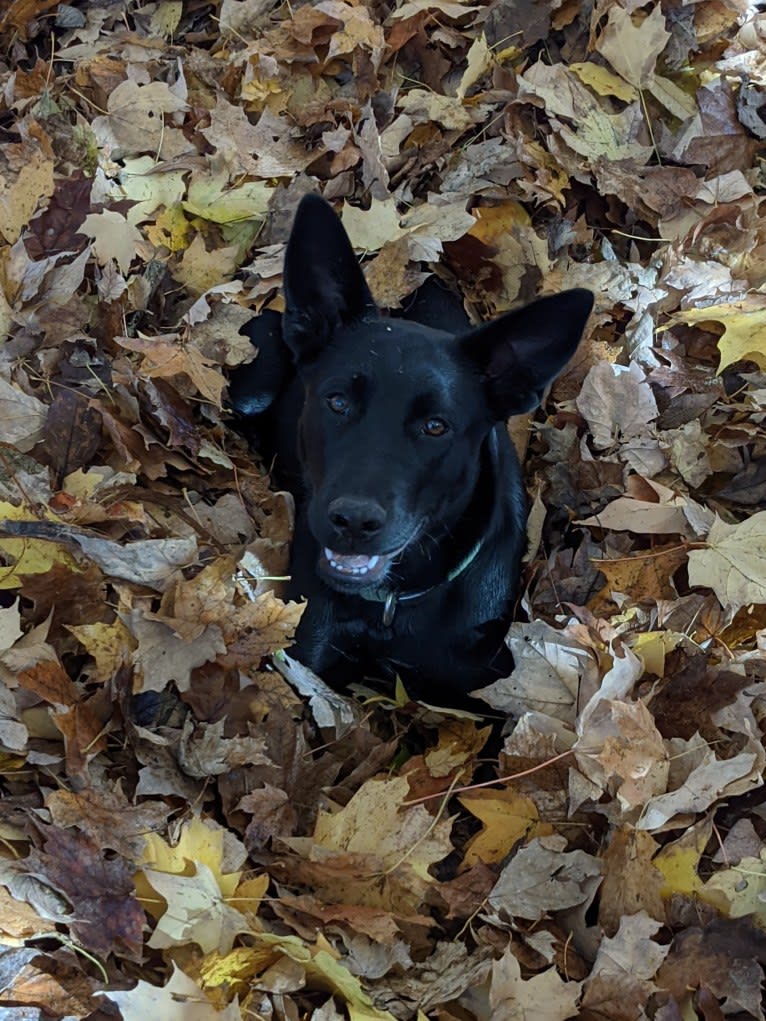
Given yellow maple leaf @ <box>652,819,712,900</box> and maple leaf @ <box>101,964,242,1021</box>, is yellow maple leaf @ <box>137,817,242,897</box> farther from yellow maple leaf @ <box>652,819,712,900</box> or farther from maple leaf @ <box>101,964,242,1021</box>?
yellow maple leaf @ <box>652,819,712,900</box>

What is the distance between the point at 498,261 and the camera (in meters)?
4.49

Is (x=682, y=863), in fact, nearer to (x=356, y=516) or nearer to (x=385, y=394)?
(x=356, y=516)

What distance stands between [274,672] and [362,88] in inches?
114

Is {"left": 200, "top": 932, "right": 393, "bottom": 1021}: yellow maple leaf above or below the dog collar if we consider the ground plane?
above

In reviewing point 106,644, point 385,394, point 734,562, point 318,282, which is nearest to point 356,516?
point 385,394

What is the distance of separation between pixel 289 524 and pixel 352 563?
725mm

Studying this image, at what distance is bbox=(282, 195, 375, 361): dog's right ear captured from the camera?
124 inches

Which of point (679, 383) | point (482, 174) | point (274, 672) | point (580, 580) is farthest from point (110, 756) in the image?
point (482, 174)

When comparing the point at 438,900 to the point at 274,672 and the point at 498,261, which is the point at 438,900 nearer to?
the point at 274,672

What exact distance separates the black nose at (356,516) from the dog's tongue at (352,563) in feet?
0.66

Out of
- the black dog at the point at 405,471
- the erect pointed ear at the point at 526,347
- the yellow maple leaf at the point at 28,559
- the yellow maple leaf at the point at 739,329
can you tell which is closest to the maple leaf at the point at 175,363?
the black dog at the point at 405,471

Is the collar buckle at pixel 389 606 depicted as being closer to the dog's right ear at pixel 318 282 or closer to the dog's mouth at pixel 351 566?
the dog's mouth at pixel 351 566

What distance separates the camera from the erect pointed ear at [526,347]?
306 cm

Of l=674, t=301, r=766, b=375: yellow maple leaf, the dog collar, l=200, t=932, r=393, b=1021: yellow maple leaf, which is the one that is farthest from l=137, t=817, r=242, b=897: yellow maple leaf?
l=674, t=301, r=766, b=375: yellow maple leaf
